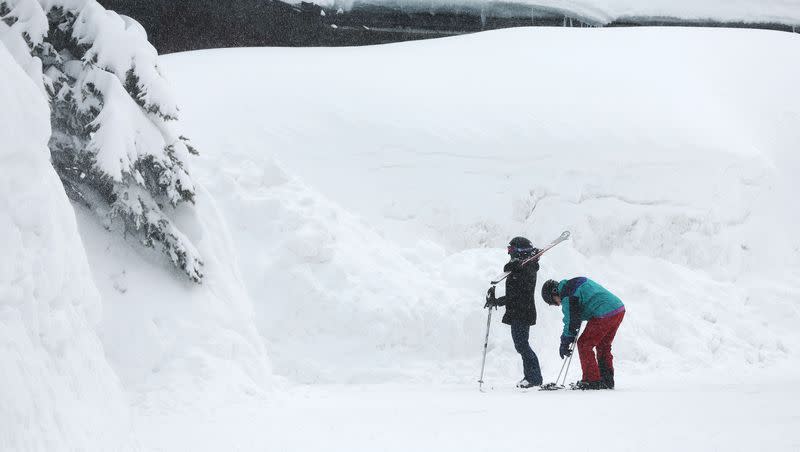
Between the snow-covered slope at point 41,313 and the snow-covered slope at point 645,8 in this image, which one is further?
the snow-covered slope at point 645,8

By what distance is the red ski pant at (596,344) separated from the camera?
29.3ft

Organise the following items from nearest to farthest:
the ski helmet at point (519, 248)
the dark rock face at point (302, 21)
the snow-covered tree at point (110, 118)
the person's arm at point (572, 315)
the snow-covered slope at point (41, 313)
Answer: the snow-covered slope at point (41, 313)
the snow-covered tree at point (110, 118)
the person's arm at point (572, 315)
the ski helmet at point (519, 248)
the dark rock face at point (302, 21)

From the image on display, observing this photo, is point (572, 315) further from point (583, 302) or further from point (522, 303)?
point (522, 303)

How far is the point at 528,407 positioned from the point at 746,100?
12.3 meters

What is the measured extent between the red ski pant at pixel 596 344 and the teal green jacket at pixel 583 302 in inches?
3.2

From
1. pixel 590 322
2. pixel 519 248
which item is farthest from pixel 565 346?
pixel 519 248

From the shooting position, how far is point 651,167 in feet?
49.9

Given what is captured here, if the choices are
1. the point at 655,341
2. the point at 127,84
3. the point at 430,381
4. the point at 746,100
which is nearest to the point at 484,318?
the point at 430,381

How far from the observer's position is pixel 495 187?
14.2m

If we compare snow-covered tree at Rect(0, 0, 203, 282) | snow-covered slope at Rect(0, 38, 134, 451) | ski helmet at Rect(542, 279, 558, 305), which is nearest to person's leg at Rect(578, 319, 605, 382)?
ski helmet at Rect(542, 279, 558, 305)

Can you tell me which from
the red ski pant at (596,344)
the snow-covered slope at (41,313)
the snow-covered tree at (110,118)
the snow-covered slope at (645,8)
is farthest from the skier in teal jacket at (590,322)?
the snow-covered slope at (645,8)

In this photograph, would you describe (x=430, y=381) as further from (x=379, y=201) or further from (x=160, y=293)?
(x=379, y=201)

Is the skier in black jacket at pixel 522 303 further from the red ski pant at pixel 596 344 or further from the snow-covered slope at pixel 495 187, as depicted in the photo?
the snow-covered slope at pixel 495 187

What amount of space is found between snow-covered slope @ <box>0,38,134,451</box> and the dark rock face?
15.0 m
